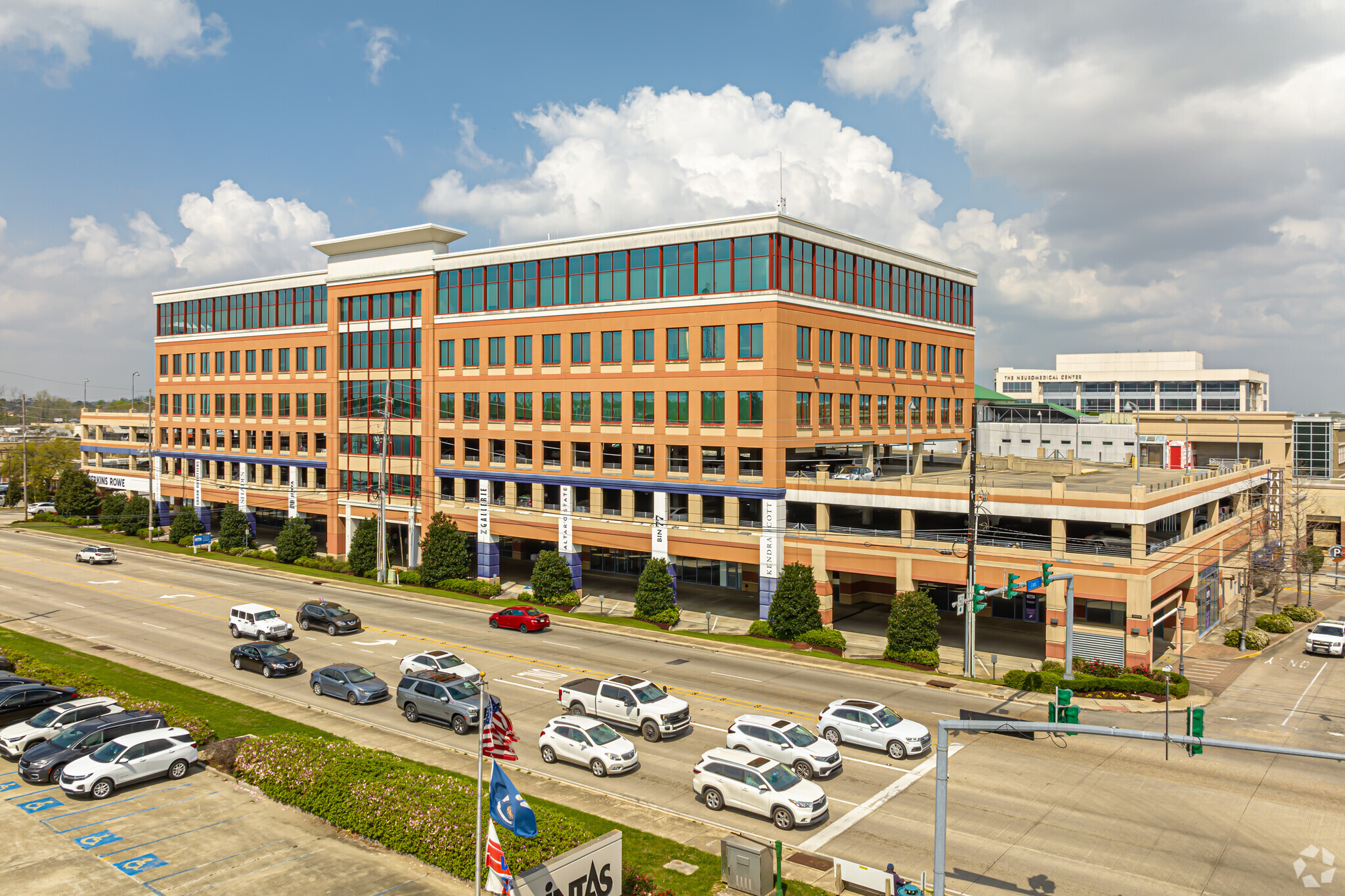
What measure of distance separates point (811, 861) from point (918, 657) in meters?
23.0

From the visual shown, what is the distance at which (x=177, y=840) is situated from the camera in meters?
23.4

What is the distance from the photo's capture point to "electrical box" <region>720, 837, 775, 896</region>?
20125mm

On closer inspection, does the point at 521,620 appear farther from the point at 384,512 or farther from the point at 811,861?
the point at 811,861

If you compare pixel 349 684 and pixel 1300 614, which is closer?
pixel 349 684

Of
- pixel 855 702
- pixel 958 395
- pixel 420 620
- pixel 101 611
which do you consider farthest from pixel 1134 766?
pixel 101 611

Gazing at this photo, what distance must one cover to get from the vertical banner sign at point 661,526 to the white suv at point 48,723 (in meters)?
33.3

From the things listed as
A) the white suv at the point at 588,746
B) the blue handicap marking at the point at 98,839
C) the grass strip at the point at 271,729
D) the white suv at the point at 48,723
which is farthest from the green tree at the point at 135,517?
the white suv at the point at 588,746

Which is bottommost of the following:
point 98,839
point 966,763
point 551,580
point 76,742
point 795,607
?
point 966,763

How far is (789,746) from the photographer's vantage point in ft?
92.5

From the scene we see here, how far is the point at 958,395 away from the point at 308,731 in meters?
61.8

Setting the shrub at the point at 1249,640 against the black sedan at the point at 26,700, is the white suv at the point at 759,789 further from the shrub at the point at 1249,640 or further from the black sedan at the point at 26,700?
the shrub at the point at 1249,640

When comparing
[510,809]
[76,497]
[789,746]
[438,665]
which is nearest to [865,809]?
[789,746]

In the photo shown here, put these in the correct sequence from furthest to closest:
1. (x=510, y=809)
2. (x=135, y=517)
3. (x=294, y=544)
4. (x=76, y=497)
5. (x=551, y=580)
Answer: (x=76, y=497) < (x=135, y=517) < (x=294, y=544) < (x=551, y=580) < (x=510, y=809)

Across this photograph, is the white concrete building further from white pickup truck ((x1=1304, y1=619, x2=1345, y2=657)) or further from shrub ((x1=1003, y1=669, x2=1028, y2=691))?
shrub ((x1=1003, y1=669, x2=1028, y2=691))
